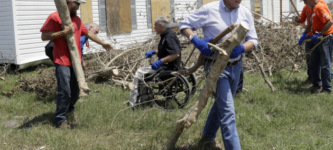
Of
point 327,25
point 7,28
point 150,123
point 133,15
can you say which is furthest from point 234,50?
point 133,15

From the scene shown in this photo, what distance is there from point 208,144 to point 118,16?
32.3 ft

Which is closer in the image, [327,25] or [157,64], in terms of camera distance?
[157,64]

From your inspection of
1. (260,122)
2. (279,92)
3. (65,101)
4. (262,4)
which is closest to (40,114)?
(65,101)

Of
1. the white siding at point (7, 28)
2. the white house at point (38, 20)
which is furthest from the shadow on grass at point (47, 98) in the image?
the white siding at point (7, 28)

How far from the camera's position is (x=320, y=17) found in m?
6.39

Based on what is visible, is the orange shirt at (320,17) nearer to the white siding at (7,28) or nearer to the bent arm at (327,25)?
the bent arm at (327,25)

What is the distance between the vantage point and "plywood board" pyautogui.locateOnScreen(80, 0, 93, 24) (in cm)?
1188

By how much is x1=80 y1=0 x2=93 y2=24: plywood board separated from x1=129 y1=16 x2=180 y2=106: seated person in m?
6.98

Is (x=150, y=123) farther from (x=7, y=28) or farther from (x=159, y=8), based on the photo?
(x=159, y=8)

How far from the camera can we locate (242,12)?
11.8 ft

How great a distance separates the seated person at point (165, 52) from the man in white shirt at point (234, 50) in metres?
1.77

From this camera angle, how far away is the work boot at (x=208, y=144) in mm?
3983

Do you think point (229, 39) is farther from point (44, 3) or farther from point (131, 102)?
point (44, 3)

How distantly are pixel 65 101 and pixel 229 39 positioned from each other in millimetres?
2621
